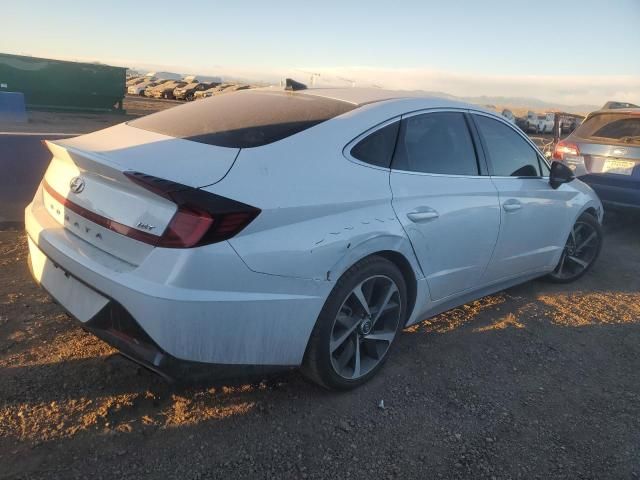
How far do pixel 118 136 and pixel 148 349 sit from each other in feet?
3.96

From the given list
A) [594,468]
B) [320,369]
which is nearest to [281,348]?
[320,369]

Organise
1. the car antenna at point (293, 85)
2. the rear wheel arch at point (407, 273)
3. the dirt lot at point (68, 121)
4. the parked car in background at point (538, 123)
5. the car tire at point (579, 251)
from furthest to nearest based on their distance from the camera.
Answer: the parked car in background at point (538, 123) < the dirt lot at point (68, 121) < the car tire at point (579, 251) < the car antenna at point (293, 85) < the rear wheel arch at point (407, 273)

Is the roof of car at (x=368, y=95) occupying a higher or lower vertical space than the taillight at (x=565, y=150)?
higher

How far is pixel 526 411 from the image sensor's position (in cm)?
292

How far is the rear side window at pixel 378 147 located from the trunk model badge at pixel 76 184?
135cm

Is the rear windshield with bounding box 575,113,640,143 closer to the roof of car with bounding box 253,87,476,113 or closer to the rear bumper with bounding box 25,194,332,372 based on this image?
the roof of car with bounding box 253,87,476,113

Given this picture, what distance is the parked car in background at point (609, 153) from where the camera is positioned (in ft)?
20.7

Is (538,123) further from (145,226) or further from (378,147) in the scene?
(145,226)

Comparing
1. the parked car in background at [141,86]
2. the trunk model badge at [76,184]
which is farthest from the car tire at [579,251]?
the parked car in background at [141,86]

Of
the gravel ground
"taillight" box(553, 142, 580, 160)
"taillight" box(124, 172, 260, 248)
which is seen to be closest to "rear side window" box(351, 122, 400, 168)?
"taillight" box(124, 172, 260, 248)

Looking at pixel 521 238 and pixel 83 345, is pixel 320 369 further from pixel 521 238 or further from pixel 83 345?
pixel 521 238

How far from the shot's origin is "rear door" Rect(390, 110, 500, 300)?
9.80 feet

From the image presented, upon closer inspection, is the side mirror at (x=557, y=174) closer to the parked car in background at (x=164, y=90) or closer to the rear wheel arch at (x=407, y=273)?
the rear wheel arch at (x=407, y=273)

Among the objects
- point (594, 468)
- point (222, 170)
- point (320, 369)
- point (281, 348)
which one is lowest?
point (594, 468)
